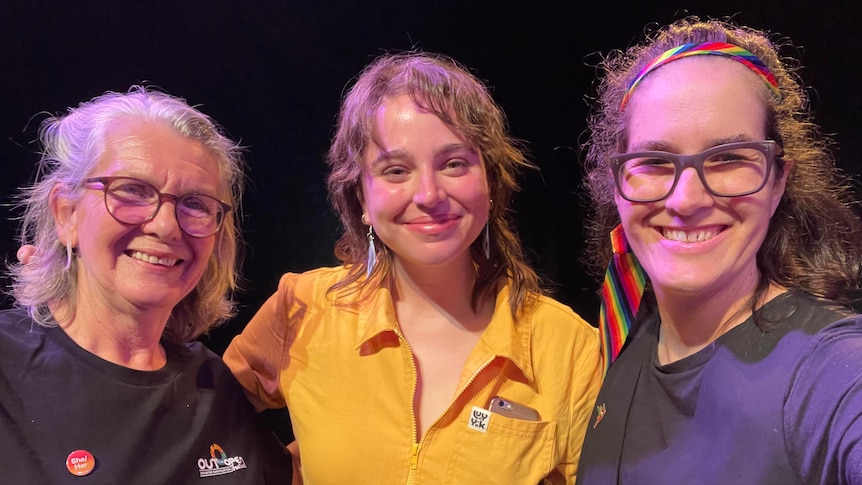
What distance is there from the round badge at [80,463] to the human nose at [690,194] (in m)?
1.43

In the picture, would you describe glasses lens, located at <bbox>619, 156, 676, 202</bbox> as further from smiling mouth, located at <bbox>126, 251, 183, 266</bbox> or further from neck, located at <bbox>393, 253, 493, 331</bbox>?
smiling mouth, located at <bbox>126, 251, 183, 266</bbox>

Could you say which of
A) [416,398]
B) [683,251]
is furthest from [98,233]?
[683,251]

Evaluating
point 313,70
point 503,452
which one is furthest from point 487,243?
point 313,70

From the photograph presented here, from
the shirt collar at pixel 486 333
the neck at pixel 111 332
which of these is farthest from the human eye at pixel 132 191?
the shirt collar at pixel 486 333

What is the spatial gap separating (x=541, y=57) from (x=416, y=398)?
7.22 feet

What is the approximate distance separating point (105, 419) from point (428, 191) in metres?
0.98

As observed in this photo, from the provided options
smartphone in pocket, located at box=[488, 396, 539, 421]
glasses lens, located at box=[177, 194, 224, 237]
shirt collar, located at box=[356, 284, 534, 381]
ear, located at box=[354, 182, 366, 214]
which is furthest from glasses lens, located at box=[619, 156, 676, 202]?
glasses lens, located at box=[177, 194, 224, 237]

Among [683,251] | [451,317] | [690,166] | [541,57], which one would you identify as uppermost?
[541,57]

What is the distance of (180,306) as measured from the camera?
1.87 meters

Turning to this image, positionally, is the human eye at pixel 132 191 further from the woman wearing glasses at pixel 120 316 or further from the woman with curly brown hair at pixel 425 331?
the woman with curly brown hair at pixel 425 331

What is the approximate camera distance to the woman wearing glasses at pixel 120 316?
1.41 metres

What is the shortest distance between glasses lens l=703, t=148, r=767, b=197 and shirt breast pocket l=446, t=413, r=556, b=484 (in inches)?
31.3

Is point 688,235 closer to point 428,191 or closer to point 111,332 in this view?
point 428,191

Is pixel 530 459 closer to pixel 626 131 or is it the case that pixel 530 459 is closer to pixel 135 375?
pixel 626 131
